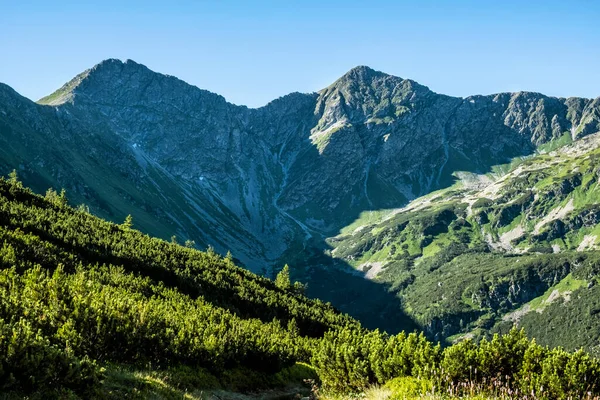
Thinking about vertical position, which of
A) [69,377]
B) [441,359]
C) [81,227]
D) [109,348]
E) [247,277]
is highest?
[81,227]

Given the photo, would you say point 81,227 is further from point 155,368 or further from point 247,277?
point 155,368

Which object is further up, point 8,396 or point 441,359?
point 8,396

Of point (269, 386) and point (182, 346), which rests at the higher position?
point (182, 346)

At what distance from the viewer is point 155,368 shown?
27.5 metres

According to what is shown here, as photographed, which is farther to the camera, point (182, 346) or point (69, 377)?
point (182, 346)

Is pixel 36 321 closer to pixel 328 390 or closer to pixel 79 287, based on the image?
pixel 79 287

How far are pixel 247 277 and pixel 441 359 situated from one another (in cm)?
7873

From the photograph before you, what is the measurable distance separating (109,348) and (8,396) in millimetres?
13444

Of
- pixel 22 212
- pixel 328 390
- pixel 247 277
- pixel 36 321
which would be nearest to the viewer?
pixel 36 321

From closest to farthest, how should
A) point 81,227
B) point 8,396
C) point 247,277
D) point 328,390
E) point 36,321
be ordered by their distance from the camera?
point 8,396 < point 36,321 < point 328,390 < point 81,227 < point 247,277

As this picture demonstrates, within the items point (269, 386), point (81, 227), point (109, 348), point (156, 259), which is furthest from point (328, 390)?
point (81, 227)

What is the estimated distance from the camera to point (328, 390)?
29.7m

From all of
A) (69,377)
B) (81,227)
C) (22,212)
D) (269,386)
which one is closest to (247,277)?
(81,227)

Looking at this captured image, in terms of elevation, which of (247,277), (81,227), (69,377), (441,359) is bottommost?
(247,277)
